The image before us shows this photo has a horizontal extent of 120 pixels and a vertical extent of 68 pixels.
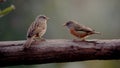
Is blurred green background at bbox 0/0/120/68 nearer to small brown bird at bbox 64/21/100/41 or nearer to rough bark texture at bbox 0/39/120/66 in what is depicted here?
small brown bird at bbox 64/21/100/41

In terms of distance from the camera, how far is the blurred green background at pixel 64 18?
33.5 ft

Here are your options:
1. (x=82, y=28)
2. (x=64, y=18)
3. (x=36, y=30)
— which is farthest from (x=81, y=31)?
(x=64, y=18)

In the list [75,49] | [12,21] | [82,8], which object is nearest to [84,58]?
[75,49]

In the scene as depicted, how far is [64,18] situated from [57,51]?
6872mm

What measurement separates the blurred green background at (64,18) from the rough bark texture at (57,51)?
4.78 meters

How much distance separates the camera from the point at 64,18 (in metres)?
11.5

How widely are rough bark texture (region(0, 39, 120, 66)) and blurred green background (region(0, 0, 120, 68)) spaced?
4.78m

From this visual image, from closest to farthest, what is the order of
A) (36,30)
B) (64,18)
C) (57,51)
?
(57,51)
(36,30)
(64,18)

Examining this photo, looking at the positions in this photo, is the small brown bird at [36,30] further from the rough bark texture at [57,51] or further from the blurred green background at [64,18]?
the blurred green background at [64,18]

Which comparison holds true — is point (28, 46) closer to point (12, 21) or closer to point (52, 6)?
point (12, 21)

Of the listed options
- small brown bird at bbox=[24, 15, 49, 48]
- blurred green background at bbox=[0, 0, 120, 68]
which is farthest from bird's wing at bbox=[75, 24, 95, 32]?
blurred green background at bbox=[0, 0, 120, 68]

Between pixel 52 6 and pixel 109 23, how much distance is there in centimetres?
110

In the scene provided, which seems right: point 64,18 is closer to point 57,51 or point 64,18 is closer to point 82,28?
point 82,28

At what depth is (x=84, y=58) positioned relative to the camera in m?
4.74
